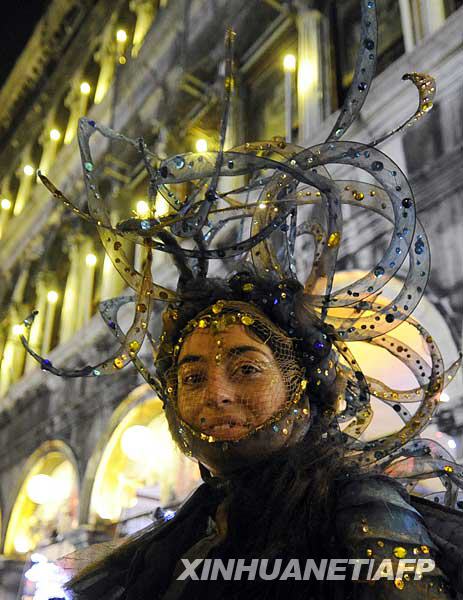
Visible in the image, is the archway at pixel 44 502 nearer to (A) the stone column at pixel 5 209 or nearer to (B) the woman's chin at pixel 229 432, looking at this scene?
(B) the woman's chin at pixel 229 432

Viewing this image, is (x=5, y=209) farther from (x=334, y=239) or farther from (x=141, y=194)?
(x=334, y=239)

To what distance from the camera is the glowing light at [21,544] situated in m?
7.82

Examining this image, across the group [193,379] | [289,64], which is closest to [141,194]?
[289,64]

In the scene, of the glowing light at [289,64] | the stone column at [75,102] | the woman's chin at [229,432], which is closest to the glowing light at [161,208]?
the woman's chin at [229,432]

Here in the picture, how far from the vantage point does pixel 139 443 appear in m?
5.81

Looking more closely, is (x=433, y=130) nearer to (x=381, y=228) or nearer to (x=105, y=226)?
(x=381, y=228)

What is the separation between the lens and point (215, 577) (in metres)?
1.18

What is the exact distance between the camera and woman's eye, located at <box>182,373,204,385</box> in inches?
54.4

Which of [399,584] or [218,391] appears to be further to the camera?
[218,391]

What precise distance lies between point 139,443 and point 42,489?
239cm

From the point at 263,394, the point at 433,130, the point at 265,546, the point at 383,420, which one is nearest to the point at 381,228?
the point at 433,130

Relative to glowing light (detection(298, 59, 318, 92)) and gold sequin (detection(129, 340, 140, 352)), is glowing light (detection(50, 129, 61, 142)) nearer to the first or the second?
glowing light (detection(298, 59, 318, 92))

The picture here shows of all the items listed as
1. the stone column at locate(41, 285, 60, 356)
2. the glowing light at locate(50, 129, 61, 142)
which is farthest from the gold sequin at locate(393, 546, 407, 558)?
the glowing light at locate(50, 129, 61, 142)

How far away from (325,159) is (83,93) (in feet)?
34.5
